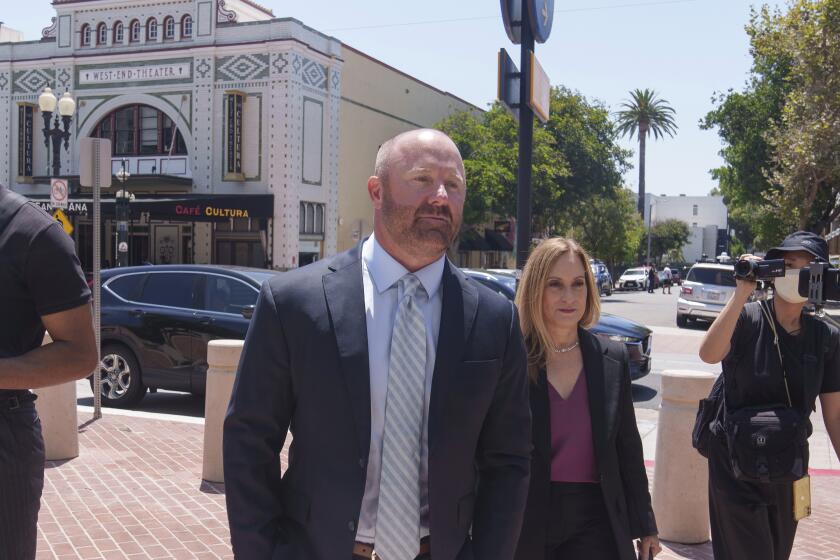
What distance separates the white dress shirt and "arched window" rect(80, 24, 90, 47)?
3540 centimetres

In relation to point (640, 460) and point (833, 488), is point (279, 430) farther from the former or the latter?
point (833, 488)

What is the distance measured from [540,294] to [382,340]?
1.27 metres

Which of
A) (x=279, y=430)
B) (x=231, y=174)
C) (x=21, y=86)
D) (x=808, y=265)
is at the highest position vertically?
(x=21, y=86)

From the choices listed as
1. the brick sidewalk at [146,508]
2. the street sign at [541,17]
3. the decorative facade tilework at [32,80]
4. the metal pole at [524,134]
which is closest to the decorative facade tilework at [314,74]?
the decorative facade tilework at [32,80]

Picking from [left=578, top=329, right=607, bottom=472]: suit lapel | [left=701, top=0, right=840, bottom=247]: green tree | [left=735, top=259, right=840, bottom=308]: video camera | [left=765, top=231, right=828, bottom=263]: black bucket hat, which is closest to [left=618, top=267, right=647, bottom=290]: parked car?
[left=701, top=0, right=840, bottom=247]: green tree

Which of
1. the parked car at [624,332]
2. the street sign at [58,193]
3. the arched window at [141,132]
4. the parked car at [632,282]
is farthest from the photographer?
the parked car at [632,282]

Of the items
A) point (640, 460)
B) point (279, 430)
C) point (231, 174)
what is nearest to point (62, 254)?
point (279, 430)

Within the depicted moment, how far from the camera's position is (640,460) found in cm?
350

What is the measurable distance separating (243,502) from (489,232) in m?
47.3

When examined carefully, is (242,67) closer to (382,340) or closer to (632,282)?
(382,340)

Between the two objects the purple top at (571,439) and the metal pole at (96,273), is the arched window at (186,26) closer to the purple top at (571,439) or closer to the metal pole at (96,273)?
the metal pole at (96,273)

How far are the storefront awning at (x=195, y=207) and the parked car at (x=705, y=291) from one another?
579 inches

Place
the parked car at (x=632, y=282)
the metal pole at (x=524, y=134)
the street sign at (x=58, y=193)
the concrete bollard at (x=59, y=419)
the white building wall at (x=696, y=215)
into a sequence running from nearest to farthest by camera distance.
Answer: the concrete bollard at (x=59, y=419), the metal pole at (x=524, y=134), the street sign at (x=58, y=193), the parked car at (x=632, y=282), the white building wall at (x=696, y=215)

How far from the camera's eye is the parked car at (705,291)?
23297 millimetres
